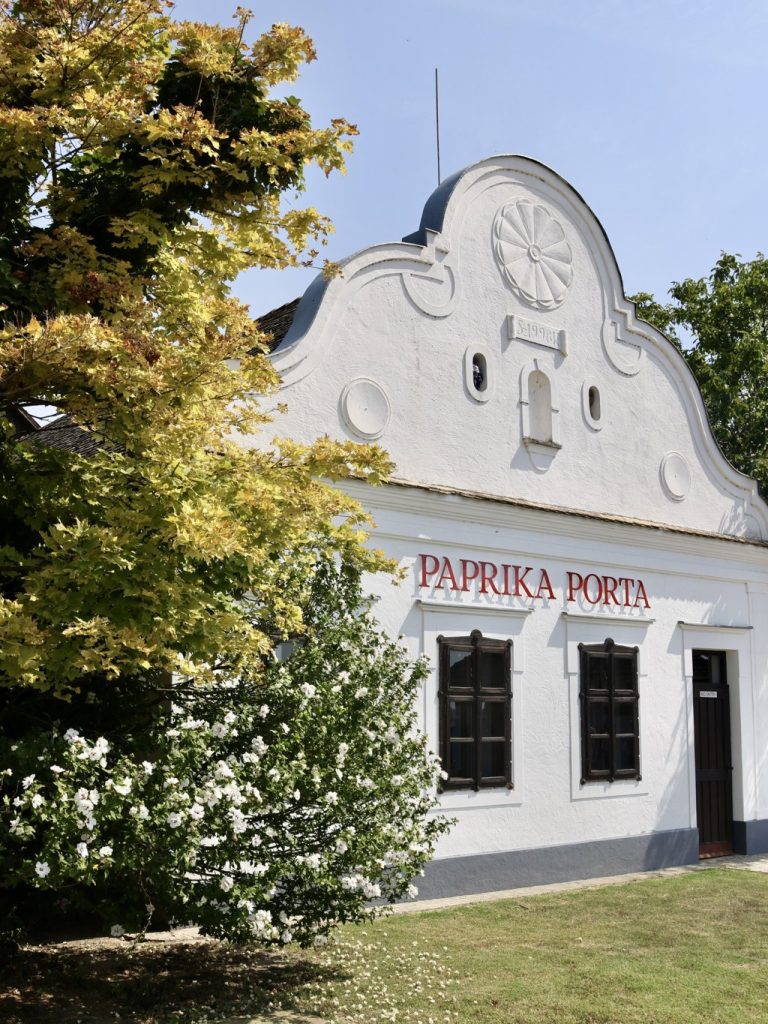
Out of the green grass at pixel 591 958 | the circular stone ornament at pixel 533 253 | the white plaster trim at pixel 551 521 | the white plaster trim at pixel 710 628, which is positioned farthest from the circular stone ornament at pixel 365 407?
the white plaster trim at pixel 710 628

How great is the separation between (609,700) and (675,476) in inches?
134

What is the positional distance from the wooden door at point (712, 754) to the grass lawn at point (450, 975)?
3954 millimetres

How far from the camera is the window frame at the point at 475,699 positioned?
36.0 feet

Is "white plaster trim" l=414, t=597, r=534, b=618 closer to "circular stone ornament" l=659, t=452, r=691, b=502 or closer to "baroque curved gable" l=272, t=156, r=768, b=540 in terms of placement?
"baroque curved gable" l=272, t=156, r=768, b=540

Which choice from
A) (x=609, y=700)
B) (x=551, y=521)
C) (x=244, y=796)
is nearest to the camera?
(x=244, y=796)

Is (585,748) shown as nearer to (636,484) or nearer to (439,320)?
(636,484)

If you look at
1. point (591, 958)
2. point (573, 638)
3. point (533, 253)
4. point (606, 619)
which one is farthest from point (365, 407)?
point (591, 958)

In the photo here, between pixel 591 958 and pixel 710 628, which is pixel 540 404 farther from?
pixel 591 958

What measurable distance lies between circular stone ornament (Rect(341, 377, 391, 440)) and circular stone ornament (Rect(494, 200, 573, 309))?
8.87 feet

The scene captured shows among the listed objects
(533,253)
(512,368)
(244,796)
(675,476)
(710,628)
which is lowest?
(244,796)

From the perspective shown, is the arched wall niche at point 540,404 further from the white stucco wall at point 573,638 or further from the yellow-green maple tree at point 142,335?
the yellow-green maple tree at point 142,335

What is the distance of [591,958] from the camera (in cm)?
839

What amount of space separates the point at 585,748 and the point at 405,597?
10.5 feet

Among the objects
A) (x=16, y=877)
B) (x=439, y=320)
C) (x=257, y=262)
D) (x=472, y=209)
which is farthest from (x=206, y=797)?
(x=472, y=209)
